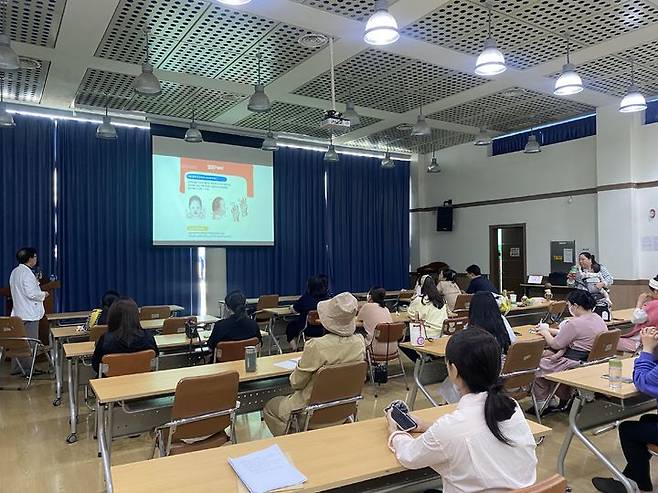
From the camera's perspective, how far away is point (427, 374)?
4188 mm

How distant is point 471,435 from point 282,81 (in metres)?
5.95

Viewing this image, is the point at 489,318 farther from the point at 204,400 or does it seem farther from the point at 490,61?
the point at 204,400

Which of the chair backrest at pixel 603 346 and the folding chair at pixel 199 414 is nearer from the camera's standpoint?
the folding chair at pixel 199 414

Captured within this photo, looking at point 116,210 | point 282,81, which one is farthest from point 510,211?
point 116,210

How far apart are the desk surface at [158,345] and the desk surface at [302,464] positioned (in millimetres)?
2619

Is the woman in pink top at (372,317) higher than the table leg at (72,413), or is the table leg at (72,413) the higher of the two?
the woman in pink top at (372,317)

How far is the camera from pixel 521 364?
3.85 m

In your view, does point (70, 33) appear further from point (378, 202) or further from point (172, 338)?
point (378, 202)

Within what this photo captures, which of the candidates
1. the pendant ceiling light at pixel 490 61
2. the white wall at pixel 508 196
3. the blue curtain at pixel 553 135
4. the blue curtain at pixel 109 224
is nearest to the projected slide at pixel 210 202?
the blue curtain at pixel 109 224

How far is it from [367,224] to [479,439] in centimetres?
988

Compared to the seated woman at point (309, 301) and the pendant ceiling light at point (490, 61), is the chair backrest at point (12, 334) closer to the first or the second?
the seated woman at point (309, 301)

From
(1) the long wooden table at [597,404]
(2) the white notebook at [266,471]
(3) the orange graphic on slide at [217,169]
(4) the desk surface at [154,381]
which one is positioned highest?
(3) the orange graphic on slide at [217,169]

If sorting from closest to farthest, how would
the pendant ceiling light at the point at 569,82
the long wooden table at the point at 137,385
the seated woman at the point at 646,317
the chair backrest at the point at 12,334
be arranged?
the long wooden table at the point at 137,385, the seated woman at the point at 646,317, the pendant ceiling light at the point at 569,82, the chair backrest at the point at 12,334

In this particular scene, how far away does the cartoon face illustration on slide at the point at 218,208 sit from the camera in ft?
29.9
